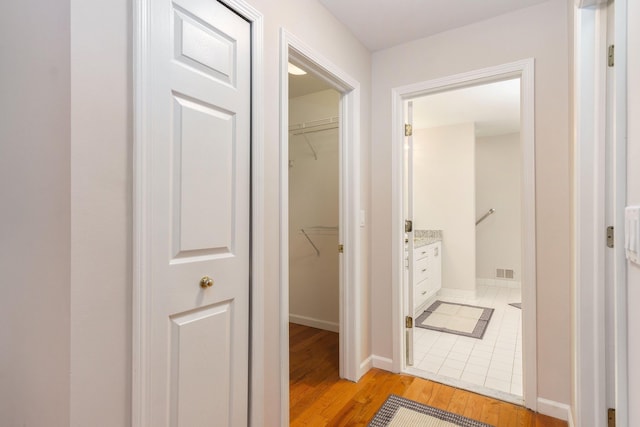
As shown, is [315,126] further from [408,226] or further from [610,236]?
[610,236]

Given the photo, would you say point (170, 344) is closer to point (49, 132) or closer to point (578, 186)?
point (49, 132)

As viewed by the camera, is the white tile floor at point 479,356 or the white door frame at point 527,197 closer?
the white door frame at point 527,197

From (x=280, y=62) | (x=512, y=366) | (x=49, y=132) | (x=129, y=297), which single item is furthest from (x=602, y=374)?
(x=49, y=132)

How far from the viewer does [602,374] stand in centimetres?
128

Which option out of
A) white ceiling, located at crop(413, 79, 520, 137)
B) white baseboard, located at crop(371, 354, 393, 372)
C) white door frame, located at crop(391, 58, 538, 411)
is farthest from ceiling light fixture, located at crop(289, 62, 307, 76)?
white baseboard, located at crop(371, 354, 393, 372)

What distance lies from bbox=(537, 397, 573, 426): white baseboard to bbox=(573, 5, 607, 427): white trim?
2.10ft

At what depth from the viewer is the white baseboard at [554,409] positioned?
1.85 m

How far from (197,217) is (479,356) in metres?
2.59

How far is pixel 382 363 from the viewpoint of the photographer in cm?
247

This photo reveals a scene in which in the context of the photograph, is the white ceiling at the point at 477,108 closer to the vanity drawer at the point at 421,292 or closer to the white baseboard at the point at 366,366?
the vanity drawer at the point at 421,292

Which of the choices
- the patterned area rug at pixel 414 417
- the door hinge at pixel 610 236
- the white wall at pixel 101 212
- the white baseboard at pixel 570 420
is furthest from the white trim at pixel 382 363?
the white wall at pixel 101 212

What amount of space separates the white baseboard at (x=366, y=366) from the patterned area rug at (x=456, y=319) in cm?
118

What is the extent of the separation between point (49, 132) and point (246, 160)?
2.21 ft

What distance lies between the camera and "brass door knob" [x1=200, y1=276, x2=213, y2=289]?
1233mm
